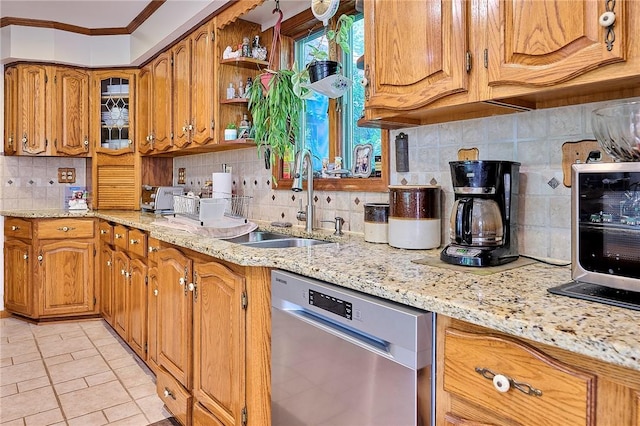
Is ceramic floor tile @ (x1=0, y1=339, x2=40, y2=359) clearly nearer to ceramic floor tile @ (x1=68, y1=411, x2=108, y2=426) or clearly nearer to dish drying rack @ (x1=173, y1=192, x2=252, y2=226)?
ceramic floor tile @ (x1=68, y1=411, x2=108, y2=426)

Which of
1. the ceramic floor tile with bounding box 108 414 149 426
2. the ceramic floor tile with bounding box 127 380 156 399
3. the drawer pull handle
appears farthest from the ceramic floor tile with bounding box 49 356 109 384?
the drawer pull handle

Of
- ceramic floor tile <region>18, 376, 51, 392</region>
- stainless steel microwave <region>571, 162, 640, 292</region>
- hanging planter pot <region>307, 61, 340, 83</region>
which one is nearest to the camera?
stainless steel microwave <region>571, 162, 640, 292</region>

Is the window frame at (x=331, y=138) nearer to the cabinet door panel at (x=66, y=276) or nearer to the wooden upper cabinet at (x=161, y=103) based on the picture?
the wooden upper cabinet at (x=161, y=103)

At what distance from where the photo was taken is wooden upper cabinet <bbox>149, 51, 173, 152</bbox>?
3520 millimetres

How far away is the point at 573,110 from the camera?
4.62 feet

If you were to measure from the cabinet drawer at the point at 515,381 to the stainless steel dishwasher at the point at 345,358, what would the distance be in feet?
0.26

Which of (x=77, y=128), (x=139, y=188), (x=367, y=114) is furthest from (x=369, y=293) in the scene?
(x=77, y=128)

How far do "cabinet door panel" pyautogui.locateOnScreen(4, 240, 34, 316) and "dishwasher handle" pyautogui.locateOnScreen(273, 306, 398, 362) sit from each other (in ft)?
10.7

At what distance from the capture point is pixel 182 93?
3301mm

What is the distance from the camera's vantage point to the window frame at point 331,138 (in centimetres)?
211

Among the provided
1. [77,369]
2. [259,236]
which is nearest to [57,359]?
[77,369]

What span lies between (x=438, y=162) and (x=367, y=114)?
0.37 meters

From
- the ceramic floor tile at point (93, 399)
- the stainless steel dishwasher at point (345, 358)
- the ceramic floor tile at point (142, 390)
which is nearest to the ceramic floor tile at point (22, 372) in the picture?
the ceramic floor tile at point (93, 399)

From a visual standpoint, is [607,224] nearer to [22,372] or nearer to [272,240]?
[272,240]
